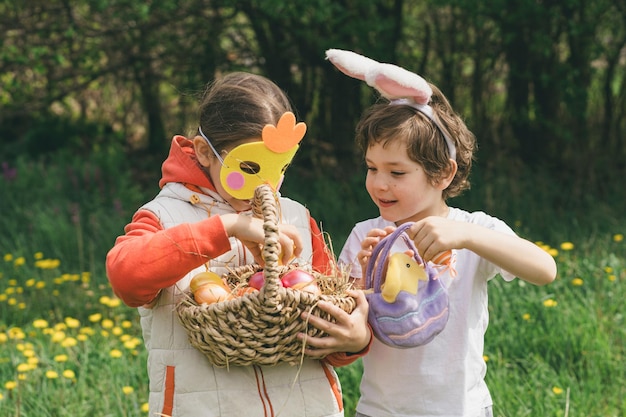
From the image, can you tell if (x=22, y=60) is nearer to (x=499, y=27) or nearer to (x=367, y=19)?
(x=367, y=19)

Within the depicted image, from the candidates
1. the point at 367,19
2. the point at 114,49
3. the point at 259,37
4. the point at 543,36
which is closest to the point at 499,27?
the point at 543,36

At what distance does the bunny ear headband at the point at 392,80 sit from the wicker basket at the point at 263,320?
1.66 feet

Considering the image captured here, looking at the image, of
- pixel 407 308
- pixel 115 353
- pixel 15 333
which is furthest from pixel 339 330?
pixel 15 333

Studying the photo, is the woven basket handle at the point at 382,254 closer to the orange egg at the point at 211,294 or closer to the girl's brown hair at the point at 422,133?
Answer: the girl's brown hair at the point at 422,133

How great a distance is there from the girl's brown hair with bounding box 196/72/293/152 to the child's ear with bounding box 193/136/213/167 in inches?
1.0

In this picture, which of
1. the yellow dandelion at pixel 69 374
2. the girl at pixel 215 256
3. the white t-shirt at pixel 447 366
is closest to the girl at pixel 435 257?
the white t-shirt at pixel 447 366

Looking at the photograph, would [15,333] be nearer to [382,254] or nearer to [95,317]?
[95,317]

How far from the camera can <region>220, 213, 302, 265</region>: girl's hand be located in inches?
77.1

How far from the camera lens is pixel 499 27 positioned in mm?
6301

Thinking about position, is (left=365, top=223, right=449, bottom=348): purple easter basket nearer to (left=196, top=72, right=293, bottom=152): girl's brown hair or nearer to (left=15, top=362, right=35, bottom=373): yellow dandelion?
(left=196, top=72, right=293, bottom=152): girl's brown hair


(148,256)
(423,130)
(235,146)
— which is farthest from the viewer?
(423,130)

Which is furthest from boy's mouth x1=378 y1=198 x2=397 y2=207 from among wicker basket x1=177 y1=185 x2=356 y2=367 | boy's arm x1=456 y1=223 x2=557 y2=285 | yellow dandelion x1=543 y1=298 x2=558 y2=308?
yellow dandelion x1=543 y1=298 x2=558 y2=308

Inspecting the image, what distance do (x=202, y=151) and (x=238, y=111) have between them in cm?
16

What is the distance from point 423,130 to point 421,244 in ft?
1.33
